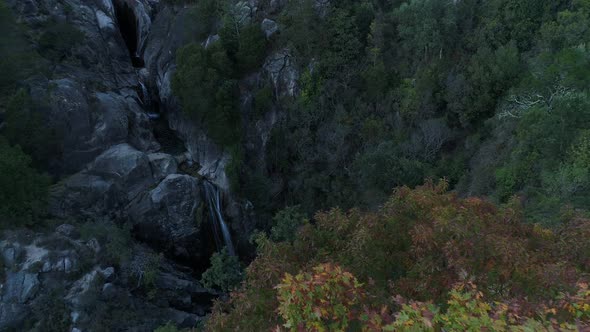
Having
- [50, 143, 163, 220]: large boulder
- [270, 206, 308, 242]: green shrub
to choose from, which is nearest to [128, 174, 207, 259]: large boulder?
[50, 143, 163, 220]: large boulder

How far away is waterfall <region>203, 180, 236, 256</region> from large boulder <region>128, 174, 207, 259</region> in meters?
0.97

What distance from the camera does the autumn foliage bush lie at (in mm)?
5266

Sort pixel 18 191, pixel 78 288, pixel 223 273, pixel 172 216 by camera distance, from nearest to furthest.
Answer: pixel 78 288 → pixel 18 191 → pixel 223 273 → pixel 172 216

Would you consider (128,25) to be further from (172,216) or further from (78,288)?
(78,288)

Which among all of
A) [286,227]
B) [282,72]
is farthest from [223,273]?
[282,72]

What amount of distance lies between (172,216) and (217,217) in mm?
2946

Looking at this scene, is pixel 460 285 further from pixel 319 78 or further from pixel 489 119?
pixel 319 78

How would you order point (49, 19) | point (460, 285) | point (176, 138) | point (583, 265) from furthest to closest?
point (176, 138), point (49, 19), point (583, 265), point (460, 285)

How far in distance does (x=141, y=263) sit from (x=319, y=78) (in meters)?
15.5

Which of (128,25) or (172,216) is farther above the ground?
(128,25)

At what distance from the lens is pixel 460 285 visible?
5.60 meters

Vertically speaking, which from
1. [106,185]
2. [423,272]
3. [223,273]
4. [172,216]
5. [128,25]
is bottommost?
[223,273]

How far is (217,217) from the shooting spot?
81.6 ft

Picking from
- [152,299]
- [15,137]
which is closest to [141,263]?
[152,299]
